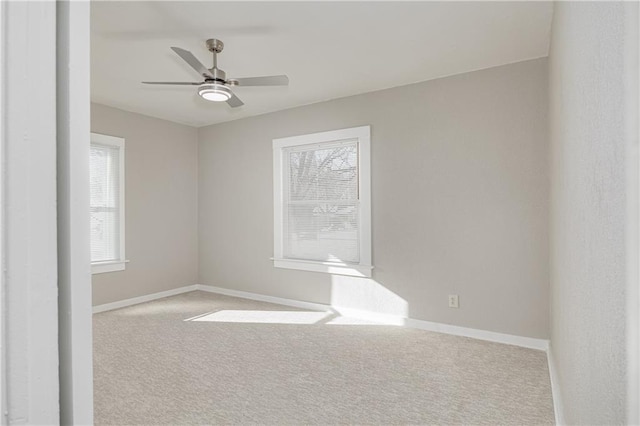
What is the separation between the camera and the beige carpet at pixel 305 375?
2.32 m

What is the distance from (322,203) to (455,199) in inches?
61.9

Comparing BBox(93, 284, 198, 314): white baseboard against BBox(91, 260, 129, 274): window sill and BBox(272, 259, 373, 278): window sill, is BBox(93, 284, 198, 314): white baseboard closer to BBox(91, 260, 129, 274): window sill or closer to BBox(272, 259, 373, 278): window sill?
BBox(91, 260, 129, 274): window sill

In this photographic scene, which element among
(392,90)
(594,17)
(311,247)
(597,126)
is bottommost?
(311,247)

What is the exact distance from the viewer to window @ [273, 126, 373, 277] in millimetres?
4359

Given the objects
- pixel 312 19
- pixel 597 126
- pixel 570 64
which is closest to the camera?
pixel 597 126

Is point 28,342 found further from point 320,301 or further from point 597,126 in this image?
point 320,301

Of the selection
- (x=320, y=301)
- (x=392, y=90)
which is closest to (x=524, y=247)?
(x=392, y=90)

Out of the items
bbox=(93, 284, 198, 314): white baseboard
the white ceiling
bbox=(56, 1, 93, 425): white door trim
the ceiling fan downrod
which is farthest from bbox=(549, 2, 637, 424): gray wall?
bbox=(93, 284, 198, 314): white baseboard

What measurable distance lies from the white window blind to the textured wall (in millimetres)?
2845

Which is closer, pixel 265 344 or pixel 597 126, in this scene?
pixel 597 126

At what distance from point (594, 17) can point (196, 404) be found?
2.66m

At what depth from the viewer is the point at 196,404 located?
2420mm

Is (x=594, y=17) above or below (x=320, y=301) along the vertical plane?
above

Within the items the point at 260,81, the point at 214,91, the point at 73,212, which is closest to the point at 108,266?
the point at 214,91
